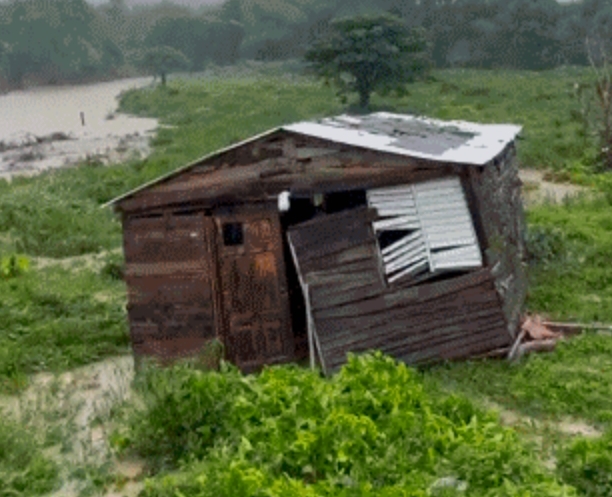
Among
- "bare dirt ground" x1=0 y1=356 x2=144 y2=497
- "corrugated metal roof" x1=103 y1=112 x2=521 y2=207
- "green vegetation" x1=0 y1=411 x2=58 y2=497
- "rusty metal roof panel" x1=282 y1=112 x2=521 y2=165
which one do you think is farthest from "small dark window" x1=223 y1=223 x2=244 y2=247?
"green vegetation" x1=0 y1=411 x2=58 y2=497

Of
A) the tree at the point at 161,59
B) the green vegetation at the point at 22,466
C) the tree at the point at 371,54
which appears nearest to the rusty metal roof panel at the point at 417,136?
the green vegetation at the point at 22,466

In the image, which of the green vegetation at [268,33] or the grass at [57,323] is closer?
the grass at [57,323]

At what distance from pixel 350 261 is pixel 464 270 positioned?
1289 mm

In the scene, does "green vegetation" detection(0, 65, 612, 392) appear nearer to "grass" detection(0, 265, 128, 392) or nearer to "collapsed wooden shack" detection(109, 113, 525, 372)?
"grass" detection(0, 265, 128, 392)

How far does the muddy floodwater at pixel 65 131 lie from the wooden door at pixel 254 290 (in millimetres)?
18528

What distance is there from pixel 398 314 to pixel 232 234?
219 centimetres

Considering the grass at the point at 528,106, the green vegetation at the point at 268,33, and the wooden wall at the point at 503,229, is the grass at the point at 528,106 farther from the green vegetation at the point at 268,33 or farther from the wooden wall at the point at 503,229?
the wooden wall at the point at 503,229

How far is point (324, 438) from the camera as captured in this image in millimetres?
7438

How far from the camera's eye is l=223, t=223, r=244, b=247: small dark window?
1128 cm

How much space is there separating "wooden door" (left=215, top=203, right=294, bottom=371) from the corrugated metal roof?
0.93 meters

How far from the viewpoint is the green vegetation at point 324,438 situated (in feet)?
22.6

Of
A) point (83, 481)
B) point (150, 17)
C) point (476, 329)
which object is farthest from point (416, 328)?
point (150, 17)

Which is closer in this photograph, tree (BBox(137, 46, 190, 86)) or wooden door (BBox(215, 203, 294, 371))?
wooden door (BBox(215, 203, 294, 371))

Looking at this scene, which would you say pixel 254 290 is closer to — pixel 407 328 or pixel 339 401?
pixel 407 328
